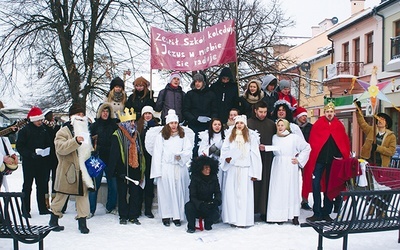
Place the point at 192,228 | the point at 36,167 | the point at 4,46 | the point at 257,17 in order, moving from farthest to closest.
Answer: the point at 257,17, the point at 4,46, the point at 36,167, the point at 192,228

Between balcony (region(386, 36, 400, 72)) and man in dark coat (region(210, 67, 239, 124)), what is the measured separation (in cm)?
1349

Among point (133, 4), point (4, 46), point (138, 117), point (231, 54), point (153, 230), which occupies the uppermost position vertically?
point (133, 4)

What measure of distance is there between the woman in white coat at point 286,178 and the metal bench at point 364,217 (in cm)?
167

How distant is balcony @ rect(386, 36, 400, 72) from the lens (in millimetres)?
19375

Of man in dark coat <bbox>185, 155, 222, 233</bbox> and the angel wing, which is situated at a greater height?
the angel wing

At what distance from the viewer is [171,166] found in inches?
286

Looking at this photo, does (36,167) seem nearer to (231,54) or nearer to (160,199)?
(160,199)

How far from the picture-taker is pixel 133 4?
15.0m

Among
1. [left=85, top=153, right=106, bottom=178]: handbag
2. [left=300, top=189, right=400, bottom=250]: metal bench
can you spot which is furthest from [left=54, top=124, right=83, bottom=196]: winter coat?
[left=300, top=189, right=400, bottom=250]: metal bench

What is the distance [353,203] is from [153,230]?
307 cm

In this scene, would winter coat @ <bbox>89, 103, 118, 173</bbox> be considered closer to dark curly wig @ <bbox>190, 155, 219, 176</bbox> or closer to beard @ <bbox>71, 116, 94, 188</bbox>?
beard @ <bbox>71, 116, 94, 188</bbox>

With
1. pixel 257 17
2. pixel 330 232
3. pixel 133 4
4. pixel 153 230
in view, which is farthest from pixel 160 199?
pixel 257 17

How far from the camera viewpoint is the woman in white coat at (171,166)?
718 centimetres

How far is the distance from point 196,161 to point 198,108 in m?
1.41
